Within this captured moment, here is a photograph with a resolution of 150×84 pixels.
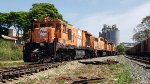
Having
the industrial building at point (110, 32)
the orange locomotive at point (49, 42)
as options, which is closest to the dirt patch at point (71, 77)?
the orange locomotive at point (49, 42)

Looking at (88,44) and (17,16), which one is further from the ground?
(17,16)

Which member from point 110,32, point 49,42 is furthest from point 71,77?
point 110,32

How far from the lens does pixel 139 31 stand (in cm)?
7150

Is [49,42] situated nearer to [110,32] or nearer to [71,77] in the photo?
[71,77]

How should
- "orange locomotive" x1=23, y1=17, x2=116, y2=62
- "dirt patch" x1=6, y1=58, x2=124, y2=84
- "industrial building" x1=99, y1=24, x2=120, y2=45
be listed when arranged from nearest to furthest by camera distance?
"dirt patch" x1=6, y1=58, x2=124, y2=84
"orange locomotive" x1=23, y1=17, x2=116, y2=62
"industrial building" x1=99, y1=24, x2=120, y2=45

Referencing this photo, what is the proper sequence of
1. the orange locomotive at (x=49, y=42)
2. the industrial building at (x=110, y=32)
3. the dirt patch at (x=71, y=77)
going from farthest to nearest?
1. the industrial building at (x=110, y=32)
2. the orange locomotive at (x=49, y=42)
3. the dirt patch at (x=71, y=77)

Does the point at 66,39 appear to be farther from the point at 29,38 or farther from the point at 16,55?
the point at 16,55

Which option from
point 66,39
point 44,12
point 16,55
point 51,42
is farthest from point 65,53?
point 44,12

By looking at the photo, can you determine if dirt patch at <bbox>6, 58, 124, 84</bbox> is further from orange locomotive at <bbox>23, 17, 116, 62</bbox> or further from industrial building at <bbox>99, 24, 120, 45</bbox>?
industrial building at <bbox>99, 24, 120, 45</bbox>

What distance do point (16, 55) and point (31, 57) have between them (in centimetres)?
1460

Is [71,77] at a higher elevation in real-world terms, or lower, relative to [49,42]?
lower

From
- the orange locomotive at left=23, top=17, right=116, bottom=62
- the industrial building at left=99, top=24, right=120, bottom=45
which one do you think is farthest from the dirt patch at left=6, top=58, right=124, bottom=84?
the industrial building at left=99, top=24, right=120, bottom=45

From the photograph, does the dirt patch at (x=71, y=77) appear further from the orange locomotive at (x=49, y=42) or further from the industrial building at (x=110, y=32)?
the industrial building at (x=110, y=32)

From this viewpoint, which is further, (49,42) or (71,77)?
(49,42)
